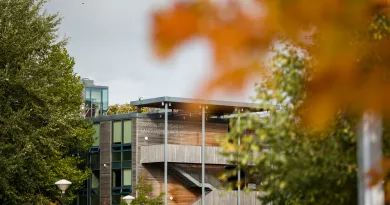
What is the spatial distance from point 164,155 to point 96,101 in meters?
15.5

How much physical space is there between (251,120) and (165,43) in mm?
8902

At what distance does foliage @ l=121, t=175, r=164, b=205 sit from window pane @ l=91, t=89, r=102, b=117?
11422 millimetres

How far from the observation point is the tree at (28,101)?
40844mm

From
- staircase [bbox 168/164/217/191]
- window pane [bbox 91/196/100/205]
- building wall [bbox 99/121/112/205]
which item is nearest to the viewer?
staircase [bbox 168/164/217/191]

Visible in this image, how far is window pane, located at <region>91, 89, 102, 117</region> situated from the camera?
59.7m

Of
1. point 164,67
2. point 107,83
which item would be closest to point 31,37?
point 107,83

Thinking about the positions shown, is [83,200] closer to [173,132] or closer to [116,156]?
[116,156]

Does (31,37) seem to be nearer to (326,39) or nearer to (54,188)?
(54,188)

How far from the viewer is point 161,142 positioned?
51312 millimetres

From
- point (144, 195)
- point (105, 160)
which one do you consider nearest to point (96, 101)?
point (105, 160)

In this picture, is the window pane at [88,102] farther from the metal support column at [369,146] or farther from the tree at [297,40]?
the tree at [297,40]

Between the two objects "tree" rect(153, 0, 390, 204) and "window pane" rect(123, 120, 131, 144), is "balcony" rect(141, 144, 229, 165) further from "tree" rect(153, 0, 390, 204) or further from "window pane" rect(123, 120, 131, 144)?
"tree" rect(153, 0, 390, 204)

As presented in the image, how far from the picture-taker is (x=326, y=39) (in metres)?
2.69

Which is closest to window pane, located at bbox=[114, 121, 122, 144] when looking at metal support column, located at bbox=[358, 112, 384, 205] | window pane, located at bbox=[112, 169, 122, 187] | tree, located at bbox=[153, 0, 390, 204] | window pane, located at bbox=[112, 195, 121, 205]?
window pane, located at bbox=[112, 169, 122, 187]
